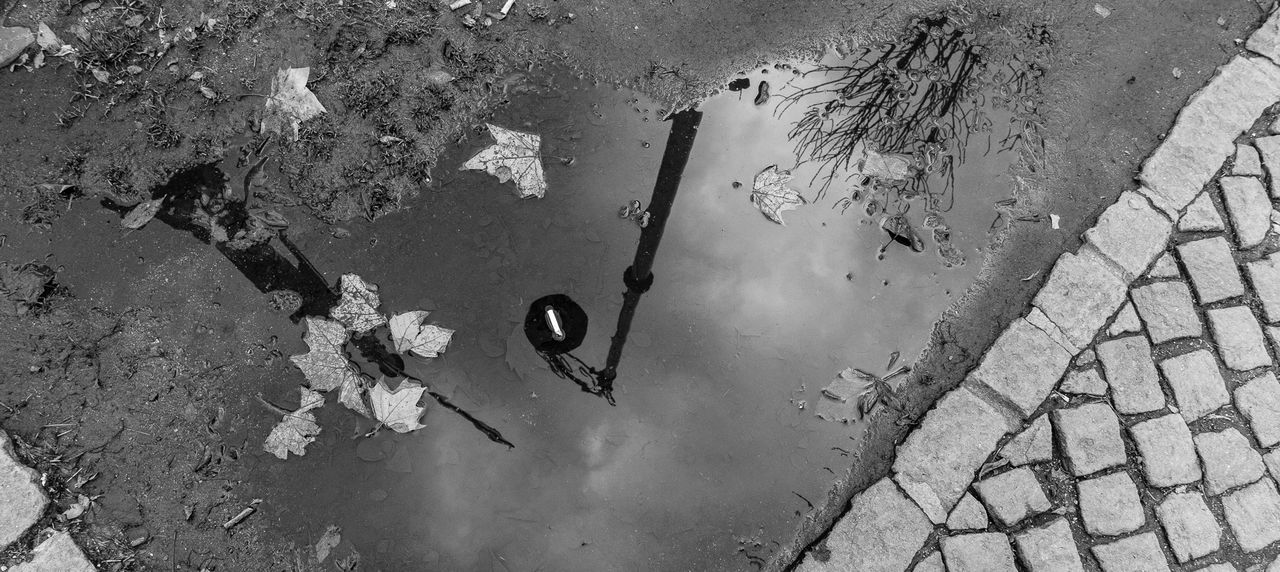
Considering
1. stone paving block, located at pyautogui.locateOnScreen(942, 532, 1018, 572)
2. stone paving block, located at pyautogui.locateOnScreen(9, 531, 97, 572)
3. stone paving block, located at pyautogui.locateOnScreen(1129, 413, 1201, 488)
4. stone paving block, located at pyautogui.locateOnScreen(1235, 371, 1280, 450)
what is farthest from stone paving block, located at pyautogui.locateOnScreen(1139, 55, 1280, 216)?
stone paving block, located at pyautogui.locateOnScreen(9, 531, 97, 572)

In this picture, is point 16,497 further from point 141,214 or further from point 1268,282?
point 1268,282

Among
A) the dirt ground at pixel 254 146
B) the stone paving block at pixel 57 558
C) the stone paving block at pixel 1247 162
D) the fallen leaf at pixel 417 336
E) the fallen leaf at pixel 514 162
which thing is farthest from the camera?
the stone paving block at pixel 1247 162

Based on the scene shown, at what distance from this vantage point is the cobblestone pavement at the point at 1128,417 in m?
2.68

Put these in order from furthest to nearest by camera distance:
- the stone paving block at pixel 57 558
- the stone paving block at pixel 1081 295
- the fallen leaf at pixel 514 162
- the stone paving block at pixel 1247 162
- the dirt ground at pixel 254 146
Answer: the stone paving block at pixel 1247 162 < the fallen leaf at pixel 514 162 < the stone paving block at pixel 1081 295 < the dirt ground at pixel 254 146 < the stone paving block at pixel 57 558

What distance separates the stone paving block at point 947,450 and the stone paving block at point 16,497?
348 cm

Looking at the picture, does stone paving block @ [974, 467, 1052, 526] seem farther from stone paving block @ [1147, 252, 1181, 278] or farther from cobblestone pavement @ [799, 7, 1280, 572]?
stone paving block @ [1147, 252, 1181, 278]

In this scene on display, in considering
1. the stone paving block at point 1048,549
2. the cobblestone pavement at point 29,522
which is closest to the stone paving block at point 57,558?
the cobblestone pavement at point 29,522

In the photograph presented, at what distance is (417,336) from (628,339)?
2.96 feet

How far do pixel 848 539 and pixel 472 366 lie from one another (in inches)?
67.7

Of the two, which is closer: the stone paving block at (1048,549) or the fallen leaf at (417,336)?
the stone paving block at (1048,549)

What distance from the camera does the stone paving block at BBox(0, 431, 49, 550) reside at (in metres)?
2.57

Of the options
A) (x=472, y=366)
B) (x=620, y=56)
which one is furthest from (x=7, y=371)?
(x=620, y=56)

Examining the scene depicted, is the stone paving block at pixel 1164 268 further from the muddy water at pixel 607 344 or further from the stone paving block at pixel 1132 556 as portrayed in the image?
the stone paving block at pixel 1132 556

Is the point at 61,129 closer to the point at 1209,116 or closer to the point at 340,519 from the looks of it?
the point at 340,519
